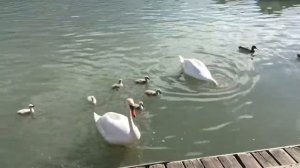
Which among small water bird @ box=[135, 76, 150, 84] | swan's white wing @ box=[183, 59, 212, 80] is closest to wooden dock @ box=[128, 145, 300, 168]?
swan's white wing @ box=[183, 59, 212, 80]

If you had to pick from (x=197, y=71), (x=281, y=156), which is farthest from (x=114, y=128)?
(x=197, y=71)

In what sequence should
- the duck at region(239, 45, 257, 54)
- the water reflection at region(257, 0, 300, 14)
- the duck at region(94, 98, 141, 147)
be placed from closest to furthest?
the duck at region(94, 98, 141, 147) → the duck at region(239, 45, 257, 54) → the water reflection at region(257, 0, 300, 14)

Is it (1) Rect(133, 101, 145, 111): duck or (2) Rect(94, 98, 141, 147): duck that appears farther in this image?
(1) Rect(133, 101, 145, 111): duck

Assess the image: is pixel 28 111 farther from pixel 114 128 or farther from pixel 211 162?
pixel 211 162

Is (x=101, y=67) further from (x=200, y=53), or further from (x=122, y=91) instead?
(x=200, y=53)

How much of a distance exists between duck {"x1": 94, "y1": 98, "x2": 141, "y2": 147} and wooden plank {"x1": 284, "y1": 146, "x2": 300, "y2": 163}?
2.71 metres

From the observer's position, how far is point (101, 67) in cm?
1212

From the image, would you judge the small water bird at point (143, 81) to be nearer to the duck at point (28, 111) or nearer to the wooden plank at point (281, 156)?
the duck at point (28, 111)

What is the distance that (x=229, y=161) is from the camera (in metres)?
6.78

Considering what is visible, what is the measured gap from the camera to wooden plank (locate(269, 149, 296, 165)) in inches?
264

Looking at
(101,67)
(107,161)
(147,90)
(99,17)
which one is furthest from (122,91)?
(99,17)

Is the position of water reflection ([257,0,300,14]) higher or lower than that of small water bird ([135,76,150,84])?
lower

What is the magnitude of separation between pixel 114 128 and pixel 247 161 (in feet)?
8.55

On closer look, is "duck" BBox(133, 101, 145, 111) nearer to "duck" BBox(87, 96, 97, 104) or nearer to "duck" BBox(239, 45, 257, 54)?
"duck" BBox(87, 96, 97, 104)
